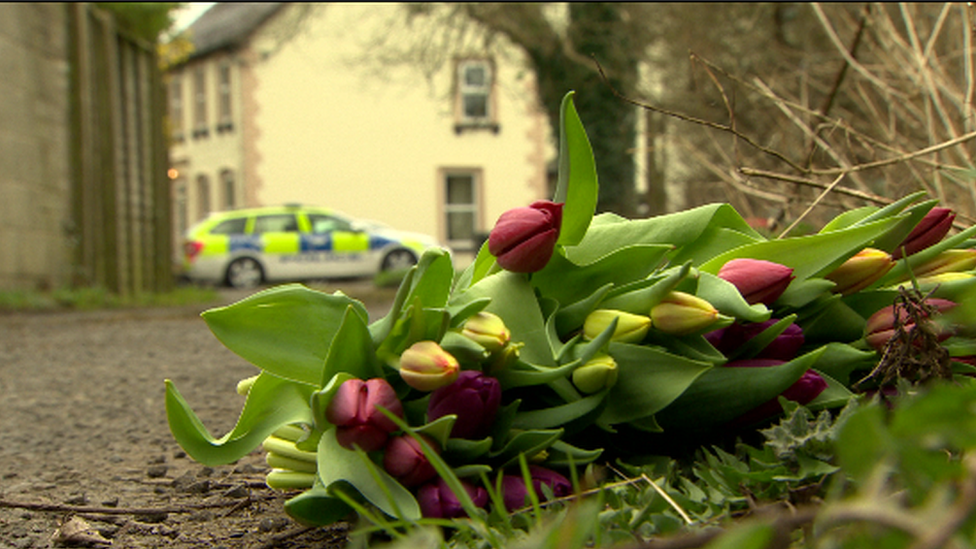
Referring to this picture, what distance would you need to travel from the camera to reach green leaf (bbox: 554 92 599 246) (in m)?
1.13

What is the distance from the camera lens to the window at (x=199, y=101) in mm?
22141

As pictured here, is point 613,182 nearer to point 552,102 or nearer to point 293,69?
point 552,102

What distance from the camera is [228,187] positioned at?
2159cm

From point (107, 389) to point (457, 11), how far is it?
8581mm

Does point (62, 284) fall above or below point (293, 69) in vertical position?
below

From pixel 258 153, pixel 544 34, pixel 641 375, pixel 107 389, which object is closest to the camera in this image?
pixel 641 375

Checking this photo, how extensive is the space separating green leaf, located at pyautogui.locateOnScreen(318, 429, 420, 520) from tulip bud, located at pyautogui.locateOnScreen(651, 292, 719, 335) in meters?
0.32

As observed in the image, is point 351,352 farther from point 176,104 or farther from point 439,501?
point 176,104

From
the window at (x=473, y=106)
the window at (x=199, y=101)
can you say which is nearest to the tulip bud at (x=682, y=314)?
the window at (x=473, y=106)

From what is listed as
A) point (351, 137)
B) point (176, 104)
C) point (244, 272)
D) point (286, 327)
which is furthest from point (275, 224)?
point (286, 327)

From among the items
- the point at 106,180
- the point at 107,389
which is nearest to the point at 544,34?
the point at 106,180

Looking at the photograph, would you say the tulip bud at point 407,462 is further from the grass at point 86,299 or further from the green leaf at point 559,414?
the grass at point 86,299

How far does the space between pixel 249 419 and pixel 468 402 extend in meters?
0.27

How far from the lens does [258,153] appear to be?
2025 centimetres
